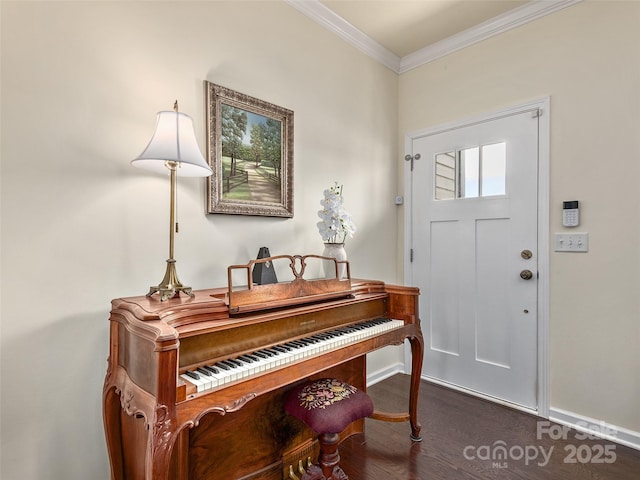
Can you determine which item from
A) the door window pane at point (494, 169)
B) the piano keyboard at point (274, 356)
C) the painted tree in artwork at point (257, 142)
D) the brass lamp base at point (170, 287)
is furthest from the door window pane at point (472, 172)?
the brass lamp base at point (170, 287)

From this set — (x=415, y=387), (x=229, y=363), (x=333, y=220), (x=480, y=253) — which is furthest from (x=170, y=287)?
(x=480, y=253)

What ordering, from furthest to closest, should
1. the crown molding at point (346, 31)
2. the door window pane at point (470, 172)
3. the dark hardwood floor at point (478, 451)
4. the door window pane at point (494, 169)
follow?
the door window pane at point (470, 172) → the door window pane at point (494, 169) → the crown molding at point (346, 31) → the dark hardwood floor at point (478, 451)

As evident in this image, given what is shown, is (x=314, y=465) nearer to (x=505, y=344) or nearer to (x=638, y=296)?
(x=505, y=344)

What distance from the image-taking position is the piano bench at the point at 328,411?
136 centimetres

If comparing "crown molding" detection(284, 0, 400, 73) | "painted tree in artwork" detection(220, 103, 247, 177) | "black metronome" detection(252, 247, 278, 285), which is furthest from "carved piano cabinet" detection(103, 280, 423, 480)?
"crown molding" detection(284, 0, 400, 73)

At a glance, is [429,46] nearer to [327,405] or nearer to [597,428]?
[327,405]

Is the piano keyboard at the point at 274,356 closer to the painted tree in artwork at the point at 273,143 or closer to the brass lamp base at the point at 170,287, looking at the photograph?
the brass lamp base at the point at 170,287

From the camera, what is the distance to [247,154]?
193 centimetres

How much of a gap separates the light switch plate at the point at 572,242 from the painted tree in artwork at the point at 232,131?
6.88 ft

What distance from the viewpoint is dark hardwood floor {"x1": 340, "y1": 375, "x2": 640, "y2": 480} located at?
1712 mm

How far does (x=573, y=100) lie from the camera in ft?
7.12

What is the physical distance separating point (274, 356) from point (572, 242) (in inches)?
79.8

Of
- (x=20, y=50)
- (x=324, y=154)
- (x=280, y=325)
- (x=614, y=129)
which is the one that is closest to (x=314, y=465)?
(x=280, y=325)

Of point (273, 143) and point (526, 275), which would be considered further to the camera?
point (526, 275)
